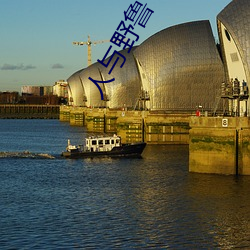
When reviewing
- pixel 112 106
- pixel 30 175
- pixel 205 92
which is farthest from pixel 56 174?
pixel 112 106

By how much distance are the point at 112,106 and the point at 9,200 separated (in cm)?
8416

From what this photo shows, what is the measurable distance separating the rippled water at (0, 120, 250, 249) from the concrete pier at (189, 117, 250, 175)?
2.97ft

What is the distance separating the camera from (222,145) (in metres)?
47.1

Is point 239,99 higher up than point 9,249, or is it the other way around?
point 239,99

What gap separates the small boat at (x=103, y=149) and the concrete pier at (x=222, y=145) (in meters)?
16.9

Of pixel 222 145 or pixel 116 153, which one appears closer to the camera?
pixel 222 145

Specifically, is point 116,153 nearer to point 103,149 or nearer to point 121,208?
point 103,149

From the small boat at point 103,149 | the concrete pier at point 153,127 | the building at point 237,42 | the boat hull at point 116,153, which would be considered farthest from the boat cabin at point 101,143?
the concrete pier at point 153,127

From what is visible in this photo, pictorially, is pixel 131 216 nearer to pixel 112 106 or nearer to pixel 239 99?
pixel 239 99

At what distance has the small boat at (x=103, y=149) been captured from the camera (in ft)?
212

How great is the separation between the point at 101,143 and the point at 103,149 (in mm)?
667

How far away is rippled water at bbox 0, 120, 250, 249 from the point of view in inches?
1209

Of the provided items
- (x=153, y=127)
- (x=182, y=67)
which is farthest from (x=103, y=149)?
(x=182, y=67)

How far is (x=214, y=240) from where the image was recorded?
30625 millimetres
